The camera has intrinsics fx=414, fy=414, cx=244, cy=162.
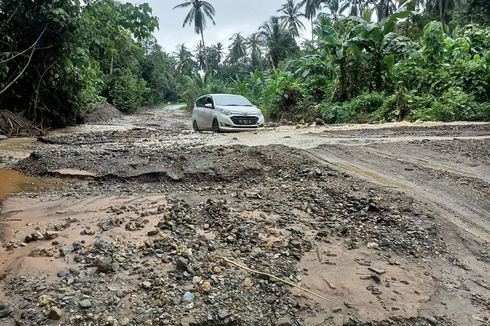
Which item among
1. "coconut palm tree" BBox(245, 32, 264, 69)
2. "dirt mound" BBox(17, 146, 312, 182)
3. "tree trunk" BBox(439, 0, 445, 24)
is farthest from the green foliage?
"coconut palm tree" BBox(245, 32, 264, 69)

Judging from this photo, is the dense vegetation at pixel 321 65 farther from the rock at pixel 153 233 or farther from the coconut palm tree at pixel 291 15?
the coconut palm tree at pixel 291 15

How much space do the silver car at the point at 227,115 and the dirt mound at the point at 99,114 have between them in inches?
400

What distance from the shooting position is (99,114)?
25.6 meters

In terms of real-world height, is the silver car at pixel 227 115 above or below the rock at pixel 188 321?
above

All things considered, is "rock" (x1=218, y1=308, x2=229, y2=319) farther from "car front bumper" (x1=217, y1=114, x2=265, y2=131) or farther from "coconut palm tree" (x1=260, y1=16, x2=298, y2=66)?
"coconut palm tree" (x1=260, y1=16, x2=298, y2=66)

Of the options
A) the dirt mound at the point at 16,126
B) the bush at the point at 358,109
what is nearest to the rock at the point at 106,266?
the dirt mound at the point at 16,126

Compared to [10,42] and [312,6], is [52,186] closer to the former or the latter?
[10,42]

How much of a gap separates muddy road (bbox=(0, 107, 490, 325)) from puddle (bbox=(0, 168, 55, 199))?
0.03 m

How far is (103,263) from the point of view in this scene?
11.1ft

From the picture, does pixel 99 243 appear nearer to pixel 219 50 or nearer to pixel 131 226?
pixel 131 226

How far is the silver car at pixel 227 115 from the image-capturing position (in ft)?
45.2

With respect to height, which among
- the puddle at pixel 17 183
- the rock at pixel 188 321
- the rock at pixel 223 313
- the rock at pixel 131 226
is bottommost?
the rock at pixel 223 313

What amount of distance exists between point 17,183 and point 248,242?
13.8 feet

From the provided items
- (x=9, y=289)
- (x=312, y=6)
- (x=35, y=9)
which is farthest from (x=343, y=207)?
(x=312, y=6)
